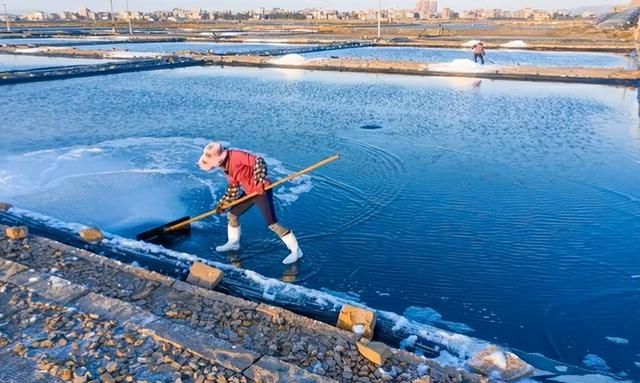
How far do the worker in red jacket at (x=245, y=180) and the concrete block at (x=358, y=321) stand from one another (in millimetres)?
1149

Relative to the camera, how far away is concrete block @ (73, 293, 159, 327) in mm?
2977

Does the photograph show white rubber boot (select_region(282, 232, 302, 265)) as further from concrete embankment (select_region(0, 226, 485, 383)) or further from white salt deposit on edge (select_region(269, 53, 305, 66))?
white salt deposit on edge (select_region(269, 53, 305, 66))

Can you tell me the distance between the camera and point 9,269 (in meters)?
3.56

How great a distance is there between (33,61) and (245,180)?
721 inches

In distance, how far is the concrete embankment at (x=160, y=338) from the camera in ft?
8.38

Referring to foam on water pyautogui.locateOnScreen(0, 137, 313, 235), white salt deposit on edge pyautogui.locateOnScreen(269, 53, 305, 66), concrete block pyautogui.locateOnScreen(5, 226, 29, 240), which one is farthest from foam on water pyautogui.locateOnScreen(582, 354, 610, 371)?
white salt deposit on edge pyautogui.locateOnScreen(269, 53, 305, 66)

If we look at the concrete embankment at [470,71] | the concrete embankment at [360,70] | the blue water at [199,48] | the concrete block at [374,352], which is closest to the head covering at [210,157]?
the concrete block at [374,352]

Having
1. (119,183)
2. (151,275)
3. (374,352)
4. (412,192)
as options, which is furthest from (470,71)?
(374,352)

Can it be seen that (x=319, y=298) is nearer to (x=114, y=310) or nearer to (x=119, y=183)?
(x=114, y=310)

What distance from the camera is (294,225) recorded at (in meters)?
4.88

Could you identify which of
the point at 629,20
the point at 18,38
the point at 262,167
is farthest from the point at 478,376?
the point at 629,20

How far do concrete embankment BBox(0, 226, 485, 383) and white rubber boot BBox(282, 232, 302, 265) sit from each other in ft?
3.01

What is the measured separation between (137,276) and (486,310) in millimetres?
2421

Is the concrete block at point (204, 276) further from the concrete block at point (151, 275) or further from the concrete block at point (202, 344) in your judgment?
the concrete block at point (202, 344)
